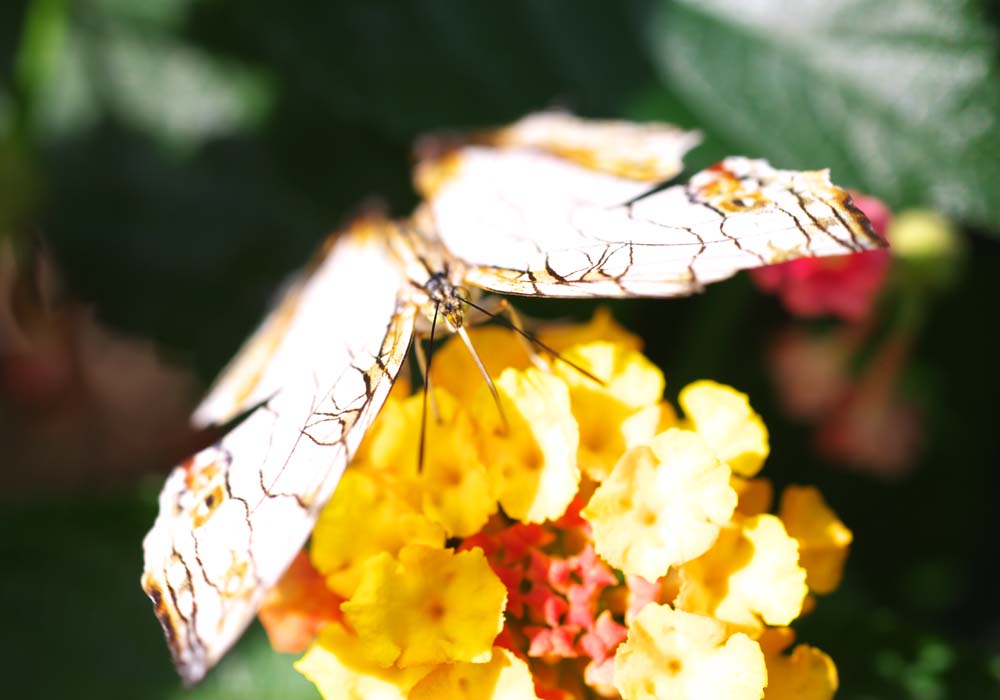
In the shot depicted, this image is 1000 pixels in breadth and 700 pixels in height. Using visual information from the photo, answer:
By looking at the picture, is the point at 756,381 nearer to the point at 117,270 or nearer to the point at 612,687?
the point at 612,687

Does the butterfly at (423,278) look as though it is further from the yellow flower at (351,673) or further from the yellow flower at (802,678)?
the yellow flower at (802,678)

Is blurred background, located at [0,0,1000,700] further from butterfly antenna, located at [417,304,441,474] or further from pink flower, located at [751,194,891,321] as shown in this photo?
butterfly antenna, located at [417,304,441,474]

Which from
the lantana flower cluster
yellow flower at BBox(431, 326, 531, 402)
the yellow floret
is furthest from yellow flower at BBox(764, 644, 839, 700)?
yellow flower at BBox(431, 326, 531, 402)

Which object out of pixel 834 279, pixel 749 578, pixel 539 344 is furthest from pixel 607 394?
pixel 834 279

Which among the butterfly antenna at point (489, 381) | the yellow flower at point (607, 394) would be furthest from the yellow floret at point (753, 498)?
the butterfly antenna at point (489, 381)

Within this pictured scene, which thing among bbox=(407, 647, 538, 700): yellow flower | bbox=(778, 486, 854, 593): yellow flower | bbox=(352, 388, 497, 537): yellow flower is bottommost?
bbox=(778, 486, 854, 593): yellow flower

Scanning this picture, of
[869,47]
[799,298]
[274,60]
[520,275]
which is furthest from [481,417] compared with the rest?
[274,60]
